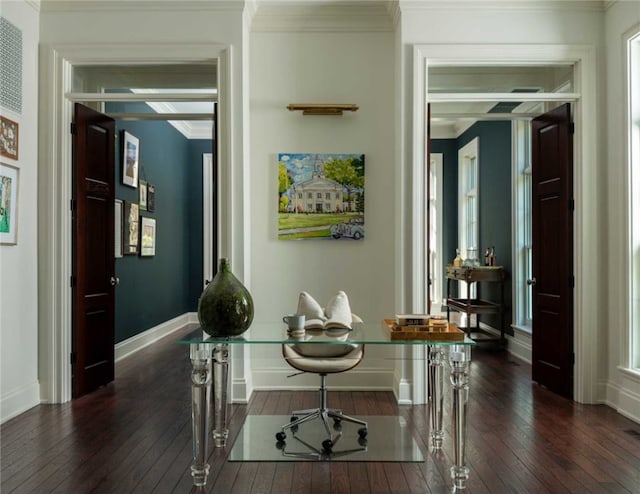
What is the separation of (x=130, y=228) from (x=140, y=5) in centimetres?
262

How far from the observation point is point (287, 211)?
175 inches

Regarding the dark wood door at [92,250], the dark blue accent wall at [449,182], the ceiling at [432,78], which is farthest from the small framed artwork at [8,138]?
the dark blue accent wall at [449,182]

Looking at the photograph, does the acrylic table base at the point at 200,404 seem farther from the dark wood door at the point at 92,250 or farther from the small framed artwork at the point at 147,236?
the small framed artwork at the point at 147,236

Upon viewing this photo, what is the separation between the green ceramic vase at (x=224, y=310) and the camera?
100 inches

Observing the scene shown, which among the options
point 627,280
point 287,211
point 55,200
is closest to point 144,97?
point 55,200

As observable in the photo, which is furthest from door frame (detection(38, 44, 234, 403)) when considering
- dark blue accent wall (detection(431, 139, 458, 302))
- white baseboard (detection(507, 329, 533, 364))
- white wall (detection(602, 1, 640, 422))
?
→ dark blue accent wall (detection(431, 139, 458, 302))

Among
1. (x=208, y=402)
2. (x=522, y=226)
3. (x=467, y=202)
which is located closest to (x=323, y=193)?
(x=208, y=402)

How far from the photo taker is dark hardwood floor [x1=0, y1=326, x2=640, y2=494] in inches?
101

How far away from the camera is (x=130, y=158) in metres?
Result: 5.79

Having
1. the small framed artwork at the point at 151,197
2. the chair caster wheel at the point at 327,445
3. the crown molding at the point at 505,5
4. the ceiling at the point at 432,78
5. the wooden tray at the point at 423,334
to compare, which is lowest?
the chair caster wheel at the point at 327,445

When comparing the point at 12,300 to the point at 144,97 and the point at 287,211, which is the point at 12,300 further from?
the point at 287,211

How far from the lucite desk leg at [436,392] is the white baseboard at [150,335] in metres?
3.69

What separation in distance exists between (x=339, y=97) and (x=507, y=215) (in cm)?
290

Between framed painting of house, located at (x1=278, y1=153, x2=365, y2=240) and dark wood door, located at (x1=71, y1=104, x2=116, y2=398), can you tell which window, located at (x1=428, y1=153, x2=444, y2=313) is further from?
dark wood door, located at (x1=71, y1=104, x2=116, y2=398)
